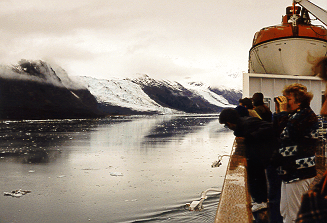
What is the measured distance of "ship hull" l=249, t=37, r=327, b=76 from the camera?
14906 mm

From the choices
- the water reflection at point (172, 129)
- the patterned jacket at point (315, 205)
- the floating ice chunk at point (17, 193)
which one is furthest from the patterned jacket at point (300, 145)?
the water reflection at point (172, 129)

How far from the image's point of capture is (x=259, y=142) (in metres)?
3.35

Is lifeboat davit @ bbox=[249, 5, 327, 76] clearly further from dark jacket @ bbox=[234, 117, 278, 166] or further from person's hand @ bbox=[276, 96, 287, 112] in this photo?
person's hand @ bbox=[276, 96, 287, 112]

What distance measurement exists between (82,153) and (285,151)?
12.2 m

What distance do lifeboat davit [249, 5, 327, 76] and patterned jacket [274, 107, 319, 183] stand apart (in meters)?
13.3

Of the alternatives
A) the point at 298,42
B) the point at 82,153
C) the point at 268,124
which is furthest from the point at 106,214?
the point at 298,42

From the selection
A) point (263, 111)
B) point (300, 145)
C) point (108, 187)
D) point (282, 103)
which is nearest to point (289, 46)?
point (263, 111)

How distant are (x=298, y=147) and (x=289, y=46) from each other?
550 inches

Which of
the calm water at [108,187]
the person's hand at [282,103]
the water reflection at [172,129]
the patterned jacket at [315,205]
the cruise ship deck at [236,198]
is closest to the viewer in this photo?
the patterned jacket at [315,205]

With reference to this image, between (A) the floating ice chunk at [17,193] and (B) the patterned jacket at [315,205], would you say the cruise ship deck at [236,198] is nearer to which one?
(B) the patterned jacket at [315,205]

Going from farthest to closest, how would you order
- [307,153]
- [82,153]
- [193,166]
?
[82,153] < [193,166] < [307,153]

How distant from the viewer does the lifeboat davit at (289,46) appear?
1498 cm

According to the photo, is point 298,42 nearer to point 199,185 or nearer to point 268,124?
point 199,185

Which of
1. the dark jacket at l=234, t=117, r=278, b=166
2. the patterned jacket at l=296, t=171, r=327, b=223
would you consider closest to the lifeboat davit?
the dark jacket at l=234, t=117, r=278, b=166
